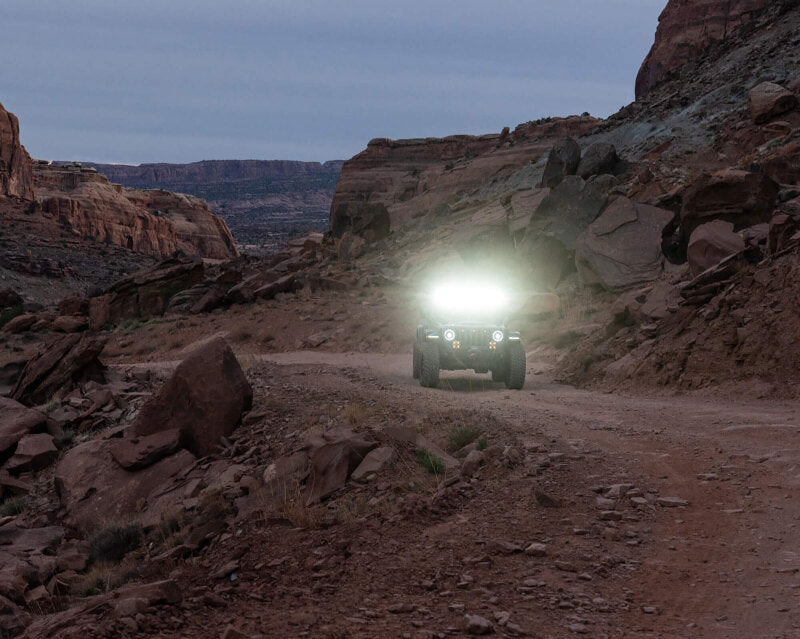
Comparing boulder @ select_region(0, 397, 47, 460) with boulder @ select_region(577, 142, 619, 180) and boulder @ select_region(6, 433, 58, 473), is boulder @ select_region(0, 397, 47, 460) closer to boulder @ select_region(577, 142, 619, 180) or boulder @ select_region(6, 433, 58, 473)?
boulder @ select_region(6, 433, 58, 473)

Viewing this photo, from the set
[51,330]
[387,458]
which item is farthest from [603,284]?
[51,330]

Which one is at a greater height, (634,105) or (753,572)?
(634,105)

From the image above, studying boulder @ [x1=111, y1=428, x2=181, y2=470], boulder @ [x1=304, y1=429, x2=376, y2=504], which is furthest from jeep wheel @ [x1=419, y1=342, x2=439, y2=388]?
boulder @ [x1=304, y1=429, x2=376, y2=504]

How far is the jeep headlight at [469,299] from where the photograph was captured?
607 inches

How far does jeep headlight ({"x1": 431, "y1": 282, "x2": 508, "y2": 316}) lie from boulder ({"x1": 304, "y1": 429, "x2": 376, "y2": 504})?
7240 mm

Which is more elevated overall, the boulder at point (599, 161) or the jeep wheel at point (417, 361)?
the boulder at point (599, 161)

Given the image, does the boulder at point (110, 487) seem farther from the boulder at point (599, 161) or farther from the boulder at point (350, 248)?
the boulder at point (350, 248)

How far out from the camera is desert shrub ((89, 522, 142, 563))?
28.7ft

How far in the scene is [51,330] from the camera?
3359 centimetres

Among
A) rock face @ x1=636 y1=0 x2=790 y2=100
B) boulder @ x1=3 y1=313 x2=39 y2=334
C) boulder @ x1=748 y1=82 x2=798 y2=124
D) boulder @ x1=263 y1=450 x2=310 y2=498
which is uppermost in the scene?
rock face @ x1=636 y1=0 x2=790 y2=100

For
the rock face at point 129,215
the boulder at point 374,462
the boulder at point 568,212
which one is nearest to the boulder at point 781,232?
the boulder at point 374,462

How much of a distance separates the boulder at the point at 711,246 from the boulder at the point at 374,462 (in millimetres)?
10472

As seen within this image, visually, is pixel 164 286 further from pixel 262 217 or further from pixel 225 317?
pixel 262 217

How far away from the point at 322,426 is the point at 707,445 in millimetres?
5334
